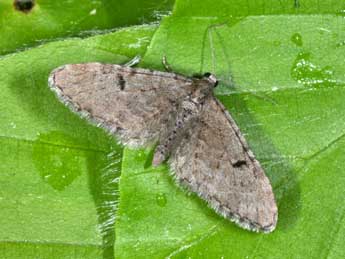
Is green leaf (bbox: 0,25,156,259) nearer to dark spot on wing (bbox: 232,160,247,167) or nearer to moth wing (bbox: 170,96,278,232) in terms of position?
moth wing (bbox: 170,96,278,232)

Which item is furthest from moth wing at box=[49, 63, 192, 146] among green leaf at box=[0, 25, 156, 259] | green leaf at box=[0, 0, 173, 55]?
green leaf at box=[0, 0, 173, 55]

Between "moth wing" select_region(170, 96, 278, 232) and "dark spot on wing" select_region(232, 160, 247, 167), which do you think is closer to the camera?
"moth wing" select_region(170, 96, 278, 232)

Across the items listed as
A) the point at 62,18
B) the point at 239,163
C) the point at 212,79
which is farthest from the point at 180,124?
the point at 62,18

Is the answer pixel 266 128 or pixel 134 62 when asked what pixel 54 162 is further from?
pixel 266 128

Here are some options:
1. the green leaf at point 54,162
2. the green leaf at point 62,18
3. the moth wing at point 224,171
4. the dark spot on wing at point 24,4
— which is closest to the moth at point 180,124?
the moth wing at point 224,171

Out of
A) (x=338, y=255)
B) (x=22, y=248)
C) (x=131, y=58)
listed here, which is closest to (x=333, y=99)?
(x=338, y=255)

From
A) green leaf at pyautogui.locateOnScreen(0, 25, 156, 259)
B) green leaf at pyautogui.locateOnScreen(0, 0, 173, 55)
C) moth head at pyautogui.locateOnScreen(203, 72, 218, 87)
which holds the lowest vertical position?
green leaf at pyautogui.locateOnScreen(0, 25, 156, 259)
